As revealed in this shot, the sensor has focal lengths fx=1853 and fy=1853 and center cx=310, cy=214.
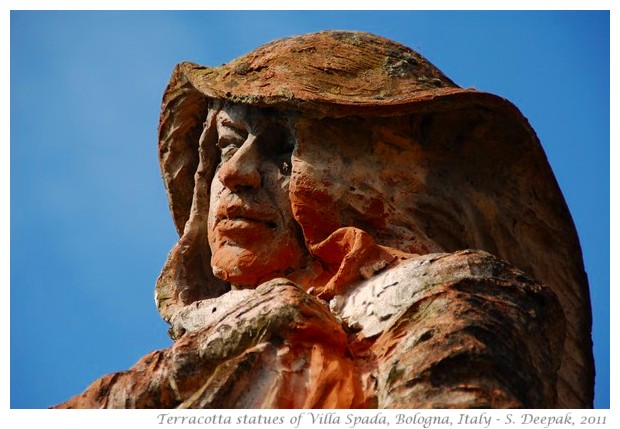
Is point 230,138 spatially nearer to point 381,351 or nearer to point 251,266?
point 251,266

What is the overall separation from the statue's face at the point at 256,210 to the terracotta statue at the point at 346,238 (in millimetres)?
10

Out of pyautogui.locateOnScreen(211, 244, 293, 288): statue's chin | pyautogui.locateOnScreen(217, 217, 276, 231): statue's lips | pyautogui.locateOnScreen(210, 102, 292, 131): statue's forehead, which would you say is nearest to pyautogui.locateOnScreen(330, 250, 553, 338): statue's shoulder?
pyautogui.locateOnScreen(211, 244, 293, 288): statue's chin

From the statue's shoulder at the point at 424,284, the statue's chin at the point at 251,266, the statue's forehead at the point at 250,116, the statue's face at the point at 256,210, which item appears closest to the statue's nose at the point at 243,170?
the statue's face at the point at 256,210

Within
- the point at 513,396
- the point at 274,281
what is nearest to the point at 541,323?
the point at 513,396

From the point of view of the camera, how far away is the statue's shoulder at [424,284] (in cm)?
1025

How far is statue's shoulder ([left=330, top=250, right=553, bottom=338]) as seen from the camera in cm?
1025

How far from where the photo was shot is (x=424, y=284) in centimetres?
1048

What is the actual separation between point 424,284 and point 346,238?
37.9 inches

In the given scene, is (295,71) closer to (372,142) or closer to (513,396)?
(372,142)

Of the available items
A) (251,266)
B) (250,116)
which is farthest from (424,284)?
(250,116)

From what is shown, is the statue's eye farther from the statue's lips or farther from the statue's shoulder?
the statue's shoulder

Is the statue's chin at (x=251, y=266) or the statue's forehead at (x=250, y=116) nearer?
the statue's chin at (x=251, y=266)

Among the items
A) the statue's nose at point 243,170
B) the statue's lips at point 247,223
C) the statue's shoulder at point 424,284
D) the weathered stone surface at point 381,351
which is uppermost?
the statue's nose at point 243,170

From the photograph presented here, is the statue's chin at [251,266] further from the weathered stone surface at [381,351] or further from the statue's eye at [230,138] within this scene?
the weathered stone surface at [381,351]
